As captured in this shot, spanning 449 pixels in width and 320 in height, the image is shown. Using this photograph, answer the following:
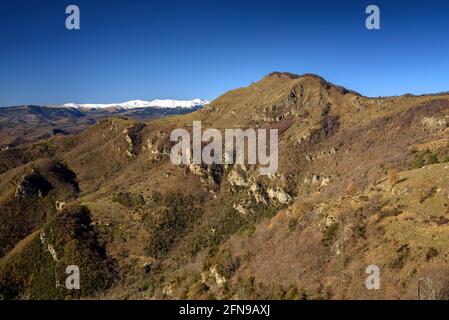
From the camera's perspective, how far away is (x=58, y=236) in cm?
17612

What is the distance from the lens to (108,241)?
175 meters

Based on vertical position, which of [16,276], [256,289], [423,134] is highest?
[423,134]
